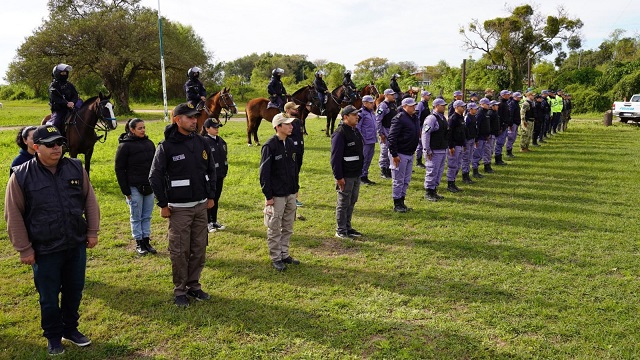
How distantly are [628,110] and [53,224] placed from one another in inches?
1156

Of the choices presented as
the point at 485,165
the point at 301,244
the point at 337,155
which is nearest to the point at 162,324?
the point at 301,244

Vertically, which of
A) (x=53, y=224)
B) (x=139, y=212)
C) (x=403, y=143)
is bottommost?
(x=139, y=212)

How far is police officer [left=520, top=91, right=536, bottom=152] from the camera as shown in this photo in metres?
14.7

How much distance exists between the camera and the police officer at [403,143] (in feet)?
26.6

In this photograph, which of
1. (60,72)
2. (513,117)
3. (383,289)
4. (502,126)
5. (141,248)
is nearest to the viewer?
(383,289)

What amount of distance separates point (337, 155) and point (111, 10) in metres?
34.2

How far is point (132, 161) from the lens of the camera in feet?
19.6

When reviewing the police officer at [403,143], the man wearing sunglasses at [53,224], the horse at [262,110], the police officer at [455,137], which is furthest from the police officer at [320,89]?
the man wearing sunglasses at [53,224]

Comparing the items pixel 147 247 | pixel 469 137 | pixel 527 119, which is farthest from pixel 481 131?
pixel 147 247

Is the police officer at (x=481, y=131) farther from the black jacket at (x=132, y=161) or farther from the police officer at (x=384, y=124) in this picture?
the black jacket at (x=132, y=161)

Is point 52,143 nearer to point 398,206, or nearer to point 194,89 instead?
point 398,206

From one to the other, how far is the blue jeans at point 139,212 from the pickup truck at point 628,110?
2743 cm

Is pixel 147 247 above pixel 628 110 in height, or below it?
below

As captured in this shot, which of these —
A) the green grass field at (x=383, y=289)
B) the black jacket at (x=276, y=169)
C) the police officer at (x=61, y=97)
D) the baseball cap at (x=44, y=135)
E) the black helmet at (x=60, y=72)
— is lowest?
the green grass field at (x=383, y=289)
